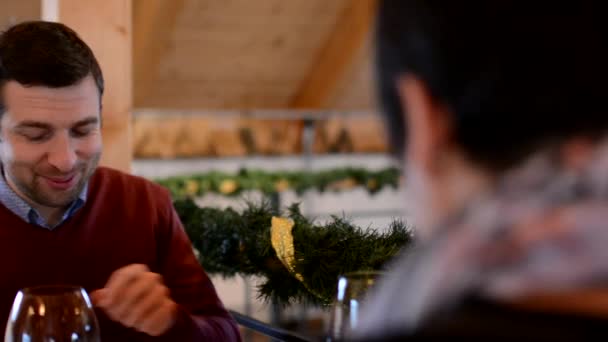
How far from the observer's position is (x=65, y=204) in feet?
5.63

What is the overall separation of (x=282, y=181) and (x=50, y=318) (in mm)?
3084

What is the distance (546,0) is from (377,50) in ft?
0.39

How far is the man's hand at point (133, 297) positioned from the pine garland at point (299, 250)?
0.80 feet

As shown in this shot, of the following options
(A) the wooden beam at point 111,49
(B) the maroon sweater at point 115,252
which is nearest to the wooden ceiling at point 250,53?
(A) the wooden beam at point 111,49

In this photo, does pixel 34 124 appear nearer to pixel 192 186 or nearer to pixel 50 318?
pixel 50 318

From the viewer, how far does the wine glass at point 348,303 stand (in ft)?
3.16

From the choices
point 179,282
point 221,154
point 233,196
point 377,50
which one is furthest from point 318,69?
point 377,50

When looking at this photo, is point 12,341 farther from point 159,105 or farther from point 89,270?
point 159,105

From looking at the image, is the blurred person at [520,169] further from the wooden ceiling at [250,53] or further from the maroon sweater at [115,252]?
the wooden ceiling at [250,53]

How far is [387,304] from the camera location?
0.59m

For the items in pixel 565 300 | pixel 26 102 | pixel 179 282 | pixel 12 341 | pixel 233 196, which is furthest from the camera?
pixel 233 196

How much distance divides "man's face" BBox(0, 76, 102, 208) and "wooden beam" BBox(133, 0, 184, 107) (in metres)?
2.76

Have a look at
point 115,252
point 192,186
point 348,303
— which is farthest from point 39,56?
point 192,186

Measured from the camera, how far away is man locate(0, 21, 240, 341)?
162 cm
